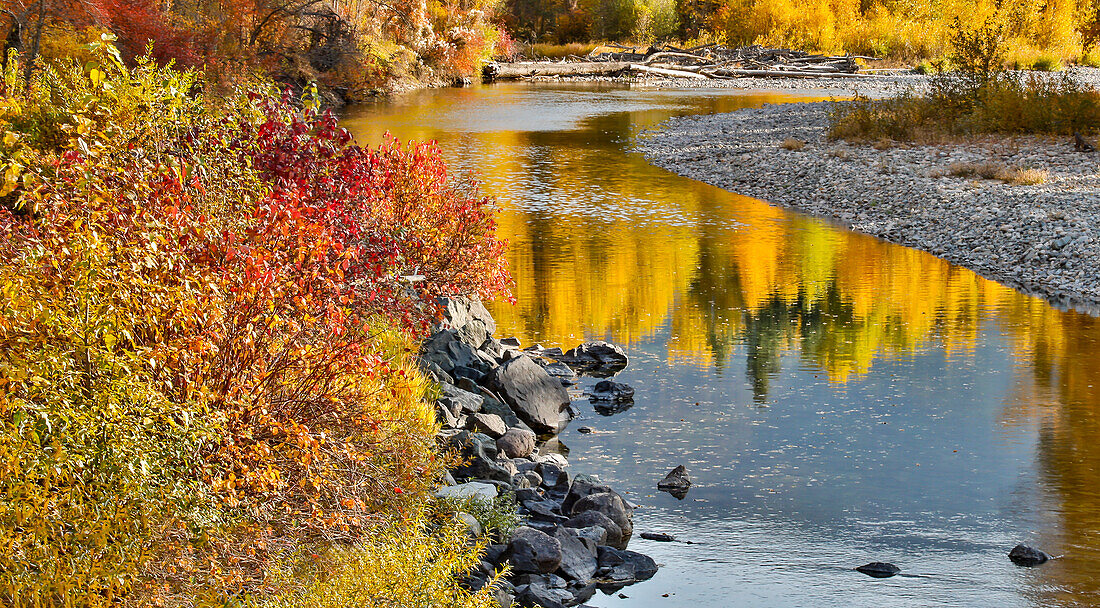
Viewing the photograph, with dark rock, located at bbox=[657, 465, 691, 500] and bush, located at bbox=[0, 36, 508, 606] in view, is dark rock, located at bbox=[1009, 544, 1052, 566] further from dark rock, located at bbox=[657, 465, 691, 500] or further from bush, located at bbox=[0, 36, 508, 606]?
bush, located at bbox=[0, 36, 508, 606]

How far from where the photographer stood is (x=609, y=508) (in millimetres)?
6203

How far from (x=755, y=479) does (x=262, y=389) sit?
378 centimetres

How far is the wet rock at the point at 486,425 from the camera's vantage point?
751cm

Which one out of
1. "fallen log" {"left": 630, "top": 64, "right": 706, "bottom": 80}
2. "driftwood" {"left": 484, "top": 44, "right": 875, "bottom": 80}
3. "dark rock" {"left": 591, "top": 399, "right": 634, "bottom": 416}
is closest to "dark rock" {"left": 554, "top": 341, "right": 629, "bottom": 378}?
"dark rock" {"left": 591, "top": 399, "right": 634, "bottom": 416}

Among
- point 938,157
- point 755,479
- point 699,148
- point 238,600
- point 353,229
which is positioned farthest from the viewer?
point 699,148

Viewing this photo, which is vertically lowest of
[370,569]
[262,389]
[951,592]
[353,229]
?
[951,592]

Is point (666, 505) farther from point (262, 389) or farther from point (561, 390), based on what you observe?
point (262, 389)

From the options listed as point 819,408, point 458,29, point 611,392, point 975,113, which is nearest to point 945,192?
point 975,113

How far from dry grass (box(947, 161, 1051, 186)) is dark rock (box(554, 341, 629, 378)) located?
9286 millimetres

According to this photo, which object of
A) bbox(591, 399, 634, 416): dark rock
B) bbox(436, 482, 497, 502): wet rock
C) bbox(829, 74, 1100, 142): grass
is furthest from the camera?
bbox(829, 74, 1100, 142): grass

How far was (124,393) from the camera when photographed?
351 centimetres

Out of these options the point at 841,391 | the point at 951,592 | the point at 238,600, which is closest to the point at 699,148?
the point at 841,391

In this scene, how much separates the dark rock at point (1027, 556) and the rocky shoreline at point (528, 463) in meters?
2.02

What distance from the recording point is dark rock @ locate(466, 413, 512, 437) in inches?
296
